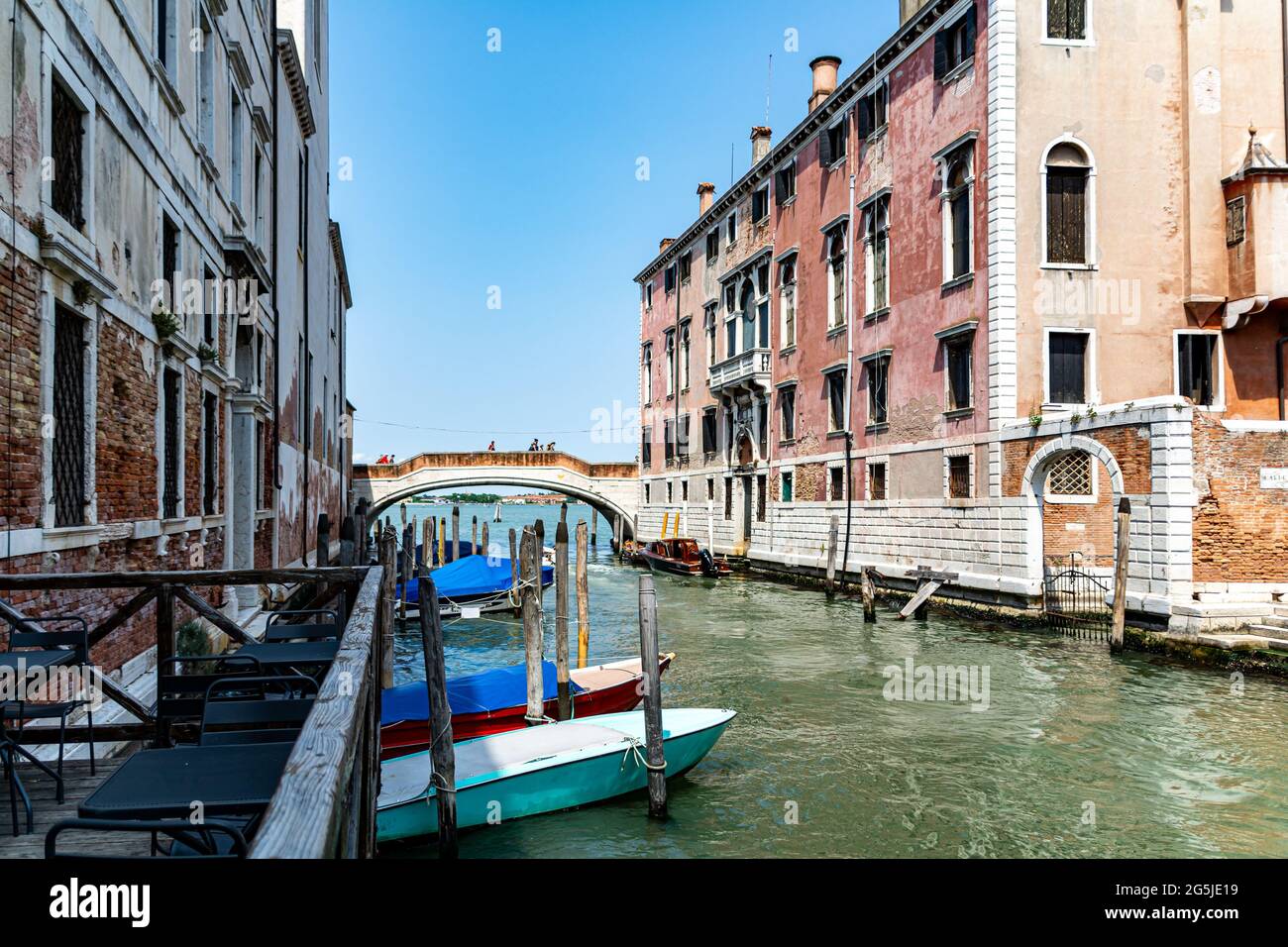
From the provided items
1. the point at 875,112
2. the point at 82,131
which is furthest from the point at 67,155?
the point at 875,112

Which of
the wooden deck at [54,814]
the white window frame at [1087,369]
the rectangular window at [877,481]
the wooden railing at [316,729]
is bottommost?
the wooden deck at [54,814]

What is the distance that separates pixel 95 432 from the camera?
6543 millimetres

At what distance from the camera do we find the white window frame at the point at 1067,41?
17.4 m

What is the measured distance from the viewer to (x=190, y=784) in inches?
95.7

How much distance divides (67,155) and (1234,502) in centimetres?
1393

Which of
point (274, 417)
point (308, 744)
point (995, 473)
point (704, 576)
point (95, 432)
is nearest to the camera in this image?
point (308, 744)

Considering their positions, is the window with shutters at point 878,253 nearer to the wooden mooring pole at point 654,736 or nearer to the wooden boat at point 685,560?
the wooden boat at point 685,560

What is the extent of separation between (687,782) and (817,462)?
16.7m

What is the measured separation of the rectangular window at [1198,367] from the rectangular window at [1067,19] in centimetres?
562

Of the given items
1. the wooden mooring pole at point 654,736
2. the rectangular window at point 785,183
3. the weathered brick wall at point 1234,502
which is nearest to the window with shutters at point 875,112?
the rectangular window at point 785,183
